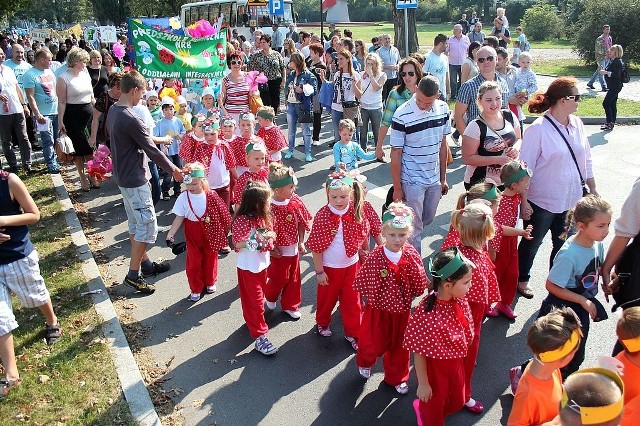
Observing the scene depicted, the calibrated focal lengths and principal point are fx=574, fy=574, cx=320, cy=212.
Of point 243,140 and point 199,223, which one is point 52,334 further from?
point 243,140

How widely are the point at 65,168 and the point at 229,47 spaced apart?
4.00 metres

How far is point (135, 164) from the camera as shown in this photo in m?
5.96

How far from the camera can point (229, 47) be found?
38.0 feet

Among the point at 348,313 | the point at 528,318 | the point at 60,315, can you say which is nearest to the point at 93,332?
the point at 60,315

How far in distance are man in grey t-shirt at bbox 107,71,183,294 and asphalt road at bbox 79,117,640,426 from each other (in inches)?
20.3

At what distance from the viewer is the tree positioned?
20812mm

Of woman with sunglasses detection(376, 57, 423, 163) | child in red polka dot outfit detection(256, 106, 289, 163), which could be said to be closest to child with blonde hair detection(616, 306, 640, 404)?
woman with sunglasses detection(376, 57, 423, 163)

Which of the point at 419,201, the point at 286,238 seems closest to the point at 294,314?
the point at 286,238

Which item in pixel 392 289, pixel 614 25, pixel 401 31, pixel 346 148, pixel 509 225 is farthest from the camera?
pixel 614 25

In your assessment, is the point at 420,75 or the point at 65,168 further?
the point at 65,168

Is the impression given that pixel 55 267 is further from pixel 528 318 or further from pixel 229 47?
pixel 229 47

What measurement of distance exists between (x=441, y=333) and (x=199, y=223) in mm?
3051

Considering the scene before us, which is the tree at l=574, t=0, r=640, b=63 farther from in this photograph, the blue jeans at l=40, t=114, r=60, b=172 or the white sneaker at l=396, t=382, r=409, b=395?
the white sneaker at l=396, t=382, r=409, b=395

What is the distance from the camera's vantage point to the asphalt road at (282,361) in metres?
4.26
